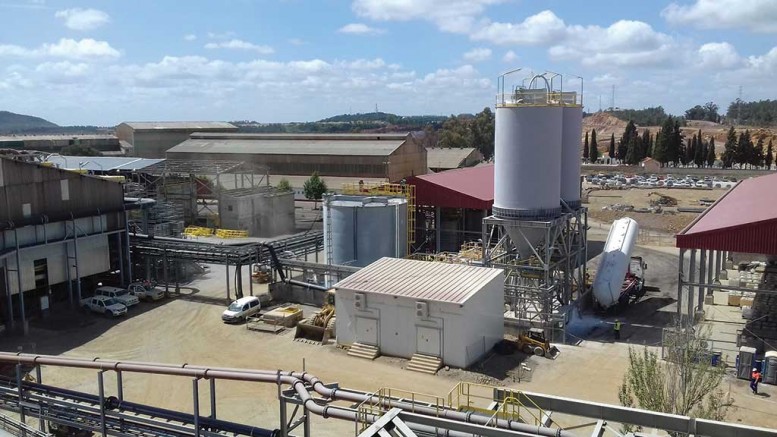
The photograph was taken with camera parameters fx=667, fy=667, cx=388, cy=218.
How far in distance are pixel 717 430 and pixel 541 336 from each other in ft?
50.0

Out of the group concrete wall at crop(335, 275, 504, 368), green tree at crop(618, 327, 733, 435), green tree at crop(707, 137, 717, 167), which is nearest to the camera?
green tree at crop(618, 327, 733, 435)

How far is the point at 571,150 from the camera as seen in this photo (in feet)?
108

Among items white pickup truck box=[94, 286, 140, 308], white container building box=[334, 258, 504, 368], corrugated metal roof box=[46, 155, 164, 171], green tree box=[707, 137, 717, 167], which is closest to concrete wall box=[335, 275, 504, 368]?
white container building box=[334, 258, 504, 368]

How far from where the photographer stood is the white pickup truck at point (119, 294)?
1275 inches

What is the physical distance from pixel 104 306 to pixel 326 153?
152 feet

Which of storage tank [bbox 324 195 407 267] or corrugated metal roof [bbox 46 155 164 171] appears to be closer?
storage tank [bbox 324 195 407 267]

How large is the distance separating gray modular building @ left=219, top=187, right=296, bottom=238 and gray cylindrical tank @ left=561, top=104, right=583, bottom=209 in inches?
1072

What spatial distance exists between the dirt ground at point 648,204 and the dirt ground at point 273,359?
2880 cm

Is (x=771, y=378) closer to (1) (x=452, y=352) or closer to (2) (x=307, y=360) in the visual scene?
(1) (x=452, y=352)

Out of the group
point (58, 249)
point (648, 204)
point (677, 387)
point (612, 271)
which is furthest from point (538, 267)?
point (648, 204)

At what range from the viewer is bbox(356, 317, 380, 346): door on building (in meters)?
26.0

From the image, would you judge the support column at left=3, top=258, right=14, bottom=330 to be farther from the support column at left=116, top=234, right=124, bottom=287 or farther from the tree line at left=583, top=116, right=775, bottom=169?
the tree line at left=583, top=116, right=775, bottom=169

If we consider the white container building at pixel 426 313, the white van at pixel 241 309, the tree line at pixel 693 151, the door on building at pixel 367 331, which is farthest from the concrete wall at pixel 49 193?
the tree line at pixel 693 151

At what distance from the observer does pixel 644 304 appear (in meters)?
33.9
